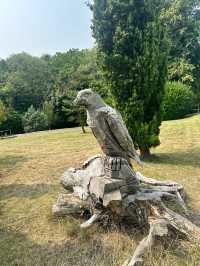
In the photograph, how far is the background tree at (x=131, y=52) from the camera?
8.07 metres

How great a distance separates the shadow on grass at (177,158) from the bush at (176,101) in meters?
13.3

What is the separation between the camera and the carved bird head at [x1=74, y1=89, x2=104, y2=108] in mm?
4496

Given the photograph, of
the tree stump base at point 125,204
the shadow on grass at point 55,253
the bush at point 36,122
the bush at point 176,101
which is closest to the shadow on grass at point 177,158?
the tree stump base at point 125,204

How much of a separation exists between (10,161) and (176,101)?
15.3m

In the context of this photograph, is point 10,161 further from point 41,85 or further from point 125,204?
point 41,85

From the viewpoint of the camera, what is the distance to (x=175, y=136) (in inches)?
508

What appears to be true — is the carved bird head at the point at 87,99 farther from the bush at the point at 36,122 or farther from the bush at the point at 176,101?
the bush at the point at 36,122

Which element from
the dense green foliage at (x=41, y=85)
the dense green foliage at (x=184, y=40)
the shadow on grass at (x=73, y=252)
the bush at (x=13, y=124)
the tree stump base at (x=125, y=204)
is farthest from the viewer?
the dense green foliage at (x=41, y=85)

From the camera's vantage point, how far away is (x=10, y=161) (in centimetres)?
995

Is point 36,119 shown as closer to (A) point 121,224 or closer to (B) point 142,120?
(B) point 142,120

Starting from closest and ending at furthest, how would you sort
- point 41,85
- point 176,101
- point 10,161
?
point 10,161 < point 176,101 < point 41,85

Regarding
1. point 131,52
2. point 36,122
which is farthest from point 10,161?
point 36,122

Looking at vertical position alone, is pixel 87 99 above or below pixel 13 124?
above

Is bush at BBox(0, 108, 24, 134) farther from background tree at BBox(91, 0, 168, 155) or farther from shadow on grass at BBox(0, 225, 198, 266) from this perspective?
shadow on grass at BBox(0, 225, 198, 266)
